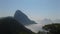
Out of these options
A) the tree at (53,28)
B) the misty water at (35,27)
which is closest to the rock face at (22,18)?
the misty water at (35,27)

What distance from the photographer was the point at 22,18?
226 cm

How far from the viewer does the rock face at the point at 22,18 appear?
221 centimetres

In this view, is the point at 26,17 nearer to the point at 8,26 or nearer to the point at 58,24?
the point at 8,26

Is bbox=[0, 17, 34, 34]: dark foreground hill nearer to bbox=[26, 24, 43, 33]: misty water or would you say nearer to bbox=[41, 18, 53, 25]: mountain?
bbox=[26, 24, 43, 33]: misty water

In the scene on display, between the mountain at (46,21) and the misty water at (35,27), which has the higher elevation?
the mountain at (46,21)

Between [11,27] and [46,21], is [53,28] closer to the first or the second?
[46,21]

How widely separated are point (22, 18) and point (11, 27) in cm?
23

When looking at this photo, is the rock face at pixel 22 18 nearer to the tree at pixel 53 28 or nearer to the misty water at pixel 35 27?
the misty water at pixel 35 27

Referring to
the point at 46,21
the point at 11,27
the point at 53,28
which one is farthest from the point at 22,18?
the point at 53,28

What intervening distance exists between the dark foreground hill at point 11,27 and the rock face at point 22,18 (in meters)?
0.06

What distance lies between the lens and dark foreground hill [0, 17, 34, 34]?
85.7 inches

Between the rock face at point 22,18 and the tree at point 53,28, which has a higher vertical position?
the rock face at point 22,18

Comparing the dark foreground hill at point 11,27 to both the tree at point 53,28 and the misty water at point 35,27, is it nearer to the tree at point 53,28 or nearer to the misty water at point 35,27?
the misty water at point 35,27

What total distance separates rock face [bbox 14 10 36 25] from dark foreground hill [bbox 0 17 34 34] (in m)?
0.06
